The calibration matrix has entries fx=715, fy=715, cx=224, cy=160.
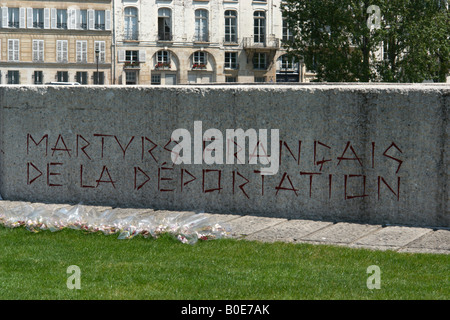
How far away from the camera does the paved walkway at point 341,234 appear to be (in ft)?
19.9

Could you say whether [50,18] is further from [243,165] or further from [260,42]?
[243,165]

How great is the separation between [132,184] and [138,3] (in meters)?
45.9

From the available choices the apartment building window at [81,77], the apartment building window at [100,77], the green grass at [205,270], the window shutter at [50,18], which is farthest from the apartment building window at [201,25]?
the green grass at [205,270]

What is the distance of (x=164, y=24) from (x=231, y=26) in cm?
505

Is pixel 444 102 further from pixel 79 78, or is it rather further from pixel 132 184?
pixel 79 78

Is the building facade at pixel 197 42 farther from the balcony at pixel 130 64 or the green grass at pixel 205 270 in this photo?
the green grass at pixel 205 270

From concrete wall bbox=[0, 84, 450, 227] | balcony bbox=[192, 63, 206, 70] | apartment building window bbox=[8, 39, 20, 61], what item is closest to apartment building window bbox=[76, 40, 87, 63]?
apartment building window bbox=[8, 39, 20, 61]

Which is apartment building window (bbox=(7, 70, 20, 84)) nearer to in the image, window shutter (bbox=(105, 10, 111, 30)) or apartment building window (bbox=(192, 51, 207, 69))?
window shutter (bbox=(105, 10, 111, 30))

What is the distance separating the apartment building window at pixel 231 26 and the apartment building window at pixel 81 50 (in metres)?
10.5

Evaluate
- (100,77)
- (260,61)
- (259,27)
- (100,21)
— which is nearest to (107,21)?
(100,21)
